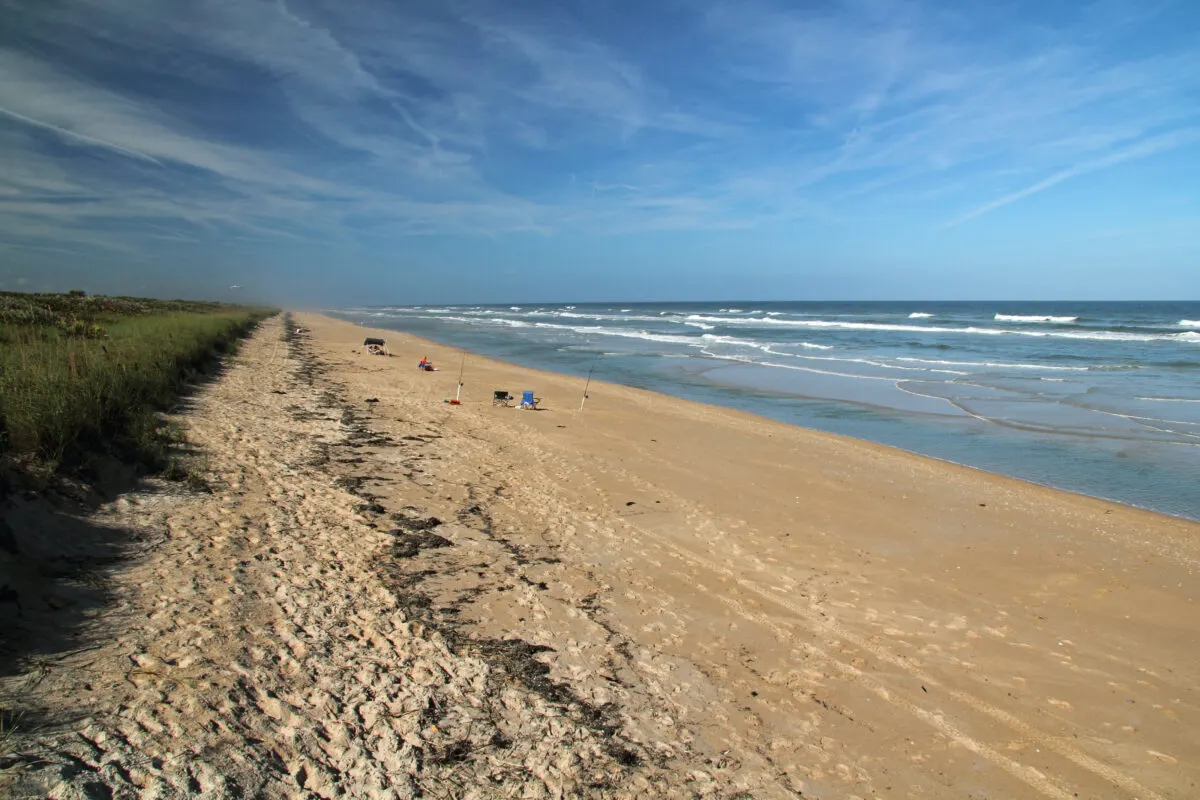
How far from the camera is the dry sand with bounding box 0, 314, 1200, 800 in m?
3.05

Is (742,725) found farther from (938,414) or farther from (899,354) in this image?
(899,354)

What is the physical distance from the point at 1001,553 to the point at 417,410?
380 inches

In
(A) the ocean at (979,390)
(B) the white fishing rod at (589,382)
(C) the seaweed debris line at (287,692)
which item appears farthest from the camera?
(B) the white fishing rod at (589,382)

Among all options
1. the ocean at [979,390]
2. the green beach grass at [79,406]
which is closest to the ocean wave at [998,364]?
the ocean at [979,390]

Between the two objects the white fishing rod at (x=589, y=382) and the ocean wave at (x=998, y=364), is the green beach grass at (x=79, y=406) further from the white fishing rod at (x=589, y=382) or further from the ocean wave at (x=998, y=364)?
the ocean wave at (x=998, y=364)

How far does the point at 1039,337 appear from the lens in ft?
132

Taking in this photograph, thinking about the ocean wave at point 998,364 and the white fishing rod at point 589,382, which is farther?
the ocean wave at point 998,364

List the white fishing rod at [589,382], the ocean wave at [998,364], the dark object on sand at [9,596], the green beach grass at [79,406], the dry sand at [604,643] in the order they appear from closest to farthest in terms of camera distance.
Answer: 1. the dry sand at [604,643]
2. the dark object on sand at [9,596]
3. the green beach grass at [79,406]
4. the white fishing rod at [589,382]
5. the ocean wave at [998,364]

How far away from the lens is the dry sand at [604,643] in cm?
305

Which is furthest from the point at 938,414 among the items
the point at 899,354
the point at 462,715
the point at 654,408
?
the point at 899,354

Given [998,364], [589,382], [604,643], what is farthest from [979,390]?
[604,643]

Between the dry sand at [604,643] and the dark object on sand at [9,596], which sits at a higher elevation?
the dark object on sand at [9,596]

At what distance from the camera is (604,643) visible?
4371 millimetres

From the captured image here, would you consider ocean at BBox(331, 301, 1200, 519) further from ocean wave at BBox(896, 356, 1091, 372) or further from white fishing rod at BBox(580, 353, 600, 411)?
white fishing rod at BBox(580, 353, 600, 411)
